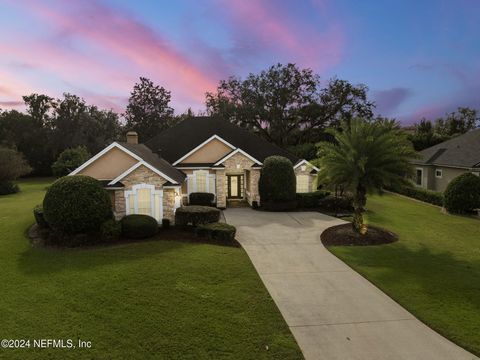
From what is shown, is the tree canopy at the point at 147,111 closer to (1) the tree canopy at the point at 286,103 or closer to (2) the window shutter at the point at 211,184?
(1) the tree canopy at the point at 286,103

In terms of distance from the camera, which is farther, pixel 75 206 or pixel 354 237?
pixel 354 237

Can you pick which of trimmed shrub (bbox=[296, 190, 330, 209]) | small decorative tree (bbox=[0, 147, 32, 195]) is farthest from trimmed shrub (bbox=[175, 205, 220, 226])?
small decorative tree (bbox=[0, 147, 32, 195])

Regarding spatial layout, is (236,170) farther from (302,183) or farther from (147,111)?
(147,111)

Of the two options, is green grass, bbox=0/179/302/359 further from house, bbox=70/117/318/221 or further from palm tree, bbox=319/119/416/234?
palm tree, bbox=319/119/416/234

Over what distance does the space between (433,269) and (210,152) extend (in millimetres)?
17689

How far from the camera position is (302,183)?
2712 centimetres

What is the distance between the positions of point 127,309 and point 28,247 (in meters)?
8.59

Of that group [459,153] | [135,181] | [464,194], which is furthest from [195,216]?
[459,153]

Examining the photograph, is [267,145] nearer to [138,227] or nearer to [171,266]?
[138,227]

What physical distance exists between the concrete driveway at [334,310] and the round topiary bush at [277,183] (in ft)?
26.4

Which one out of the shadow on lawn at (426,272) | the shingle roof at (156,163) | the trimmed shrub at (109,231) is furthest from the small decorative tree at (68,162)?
the shadow on lawn at (426,272)

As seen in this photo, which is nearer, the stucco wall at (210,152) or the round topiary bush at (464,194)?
the round topiary bush at (464,194)

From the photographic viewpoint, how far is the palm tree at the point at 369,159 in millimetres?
15820

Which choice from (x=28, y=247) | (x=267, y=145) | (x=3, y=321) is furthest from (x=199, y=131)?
(x=3, y=321)
